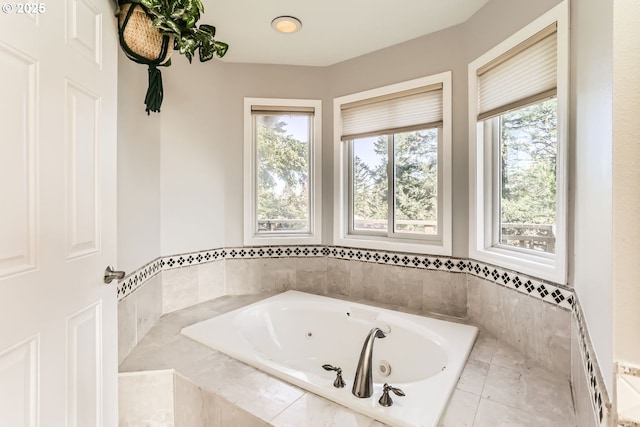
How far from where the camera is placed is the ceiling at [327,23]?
5.86ft

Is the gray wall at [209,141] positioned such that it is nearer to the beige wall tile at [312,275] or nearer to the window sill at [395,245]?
the beige wall tile at [312,275]

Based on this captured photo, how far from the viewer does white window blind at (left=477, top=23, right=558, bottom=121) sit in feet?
4.63

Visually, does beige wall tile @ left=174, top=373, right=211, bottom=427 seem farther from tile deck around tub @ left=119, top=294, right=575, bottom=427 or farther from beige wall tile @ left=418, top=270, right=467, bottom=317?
beige wall tile @ left=418, top=270, right=467, bottom=317

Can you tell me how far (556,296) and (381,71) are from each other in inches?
74.2

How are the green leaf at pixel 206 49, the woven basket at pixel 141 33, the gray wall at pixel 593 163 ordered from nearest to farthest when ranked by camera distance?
1. the gray wall at pixel 593 163
2. the woven basket at pixel 141 33
3. the green leaf at pixel 206 49

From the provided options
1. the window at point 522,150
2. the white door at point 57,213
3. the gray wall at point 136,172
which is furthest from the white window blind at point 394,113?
the white door at point 57,213

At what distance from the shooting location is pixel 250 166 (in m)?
2.49

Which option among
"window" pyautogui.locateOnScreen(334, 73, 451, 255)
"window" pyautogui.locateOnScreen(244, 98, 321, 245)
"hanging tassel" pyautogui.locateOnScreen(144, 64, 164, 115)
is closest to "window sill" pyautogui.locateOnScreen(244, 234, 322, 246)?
"window" pyautogui.locateOnScreen(244, 98, 321, 245)

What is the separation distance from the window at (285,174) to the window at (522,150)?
1.26 m

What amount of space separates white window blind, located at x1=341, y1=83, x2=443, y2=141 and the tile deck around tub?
152cm

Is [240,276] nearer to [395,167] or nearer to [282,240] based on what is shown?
[282,240]

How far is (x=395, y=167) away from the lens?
92.9 inches

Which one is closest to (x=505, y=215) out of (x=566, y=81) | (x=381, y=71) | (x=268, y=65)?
(x=566, y=81)

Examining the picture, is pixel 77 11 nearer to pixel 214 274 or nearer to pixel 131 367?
pixel 131 367
